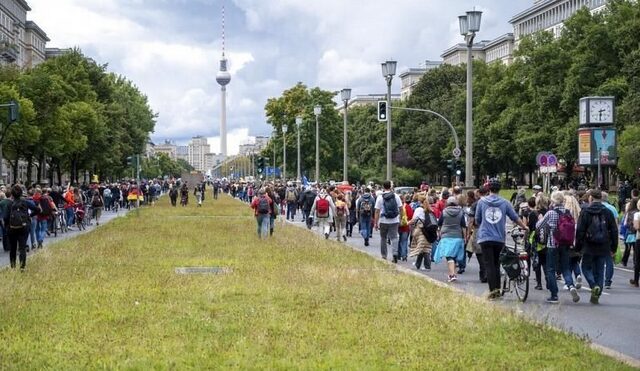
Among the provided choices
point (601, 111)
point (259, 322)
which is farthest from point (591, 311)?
point (601, 111)

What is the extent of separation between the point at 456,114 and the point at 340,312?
79182mm

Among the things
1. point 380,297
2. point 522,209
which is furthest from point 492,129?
point 380,297

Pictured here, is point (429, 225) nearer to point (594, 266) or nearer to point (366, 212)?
point (594, 266)

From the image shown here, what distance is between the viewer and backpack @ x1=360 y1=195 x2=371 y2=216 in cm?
2953

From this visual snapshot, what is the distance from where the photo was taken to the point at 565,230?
15094 mm

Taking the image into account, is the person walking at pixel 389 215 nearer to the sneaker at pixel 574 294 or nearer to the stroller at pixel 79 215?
the sneaker at pixel 574 294

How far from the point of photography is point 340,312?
41.6 ft

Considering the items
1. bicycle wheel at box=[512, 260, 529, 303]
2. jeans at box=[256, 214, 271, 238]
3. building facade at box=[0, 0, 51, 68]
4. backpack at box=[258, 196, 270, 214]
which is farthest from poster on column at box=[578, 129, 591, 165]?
building facade at box=[0, 0, 51, 68]

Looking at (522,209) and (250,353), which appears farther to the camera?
(522,209)

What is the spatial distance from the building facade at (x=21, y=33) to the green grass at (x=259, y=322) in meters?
81.6

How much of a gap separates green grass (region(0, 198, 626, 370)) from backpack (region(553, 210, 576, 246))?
1.81 meters

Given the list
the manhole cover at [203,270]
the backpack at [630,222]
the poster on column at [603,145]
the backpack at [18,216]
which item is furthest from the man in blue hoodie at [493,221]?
the poster on column at [603,145]

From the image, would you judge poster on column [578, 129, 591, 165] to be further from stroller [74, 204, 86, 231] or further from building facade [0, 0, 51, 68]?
building facade [0, 0, 51, 68]

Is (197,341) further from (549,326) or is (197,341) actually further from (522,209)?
(522,209)
